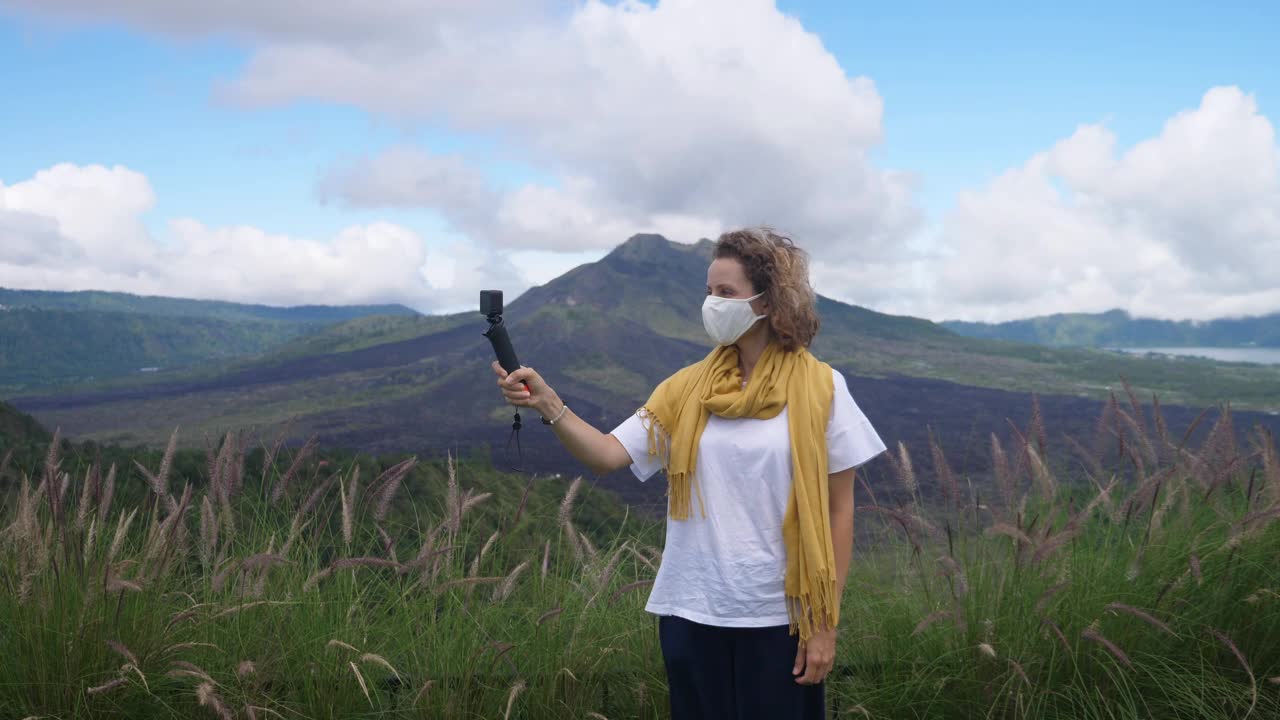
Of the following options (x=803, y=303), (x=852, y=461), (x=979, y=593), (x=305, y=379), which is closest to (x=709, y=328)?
(x=803, y=303)

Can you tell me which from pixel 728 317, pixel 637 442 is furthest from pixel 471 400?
pixel 728 317

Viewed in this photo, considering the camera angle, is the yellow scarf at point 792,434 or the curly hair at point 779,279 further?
the curly hair at point 779,279

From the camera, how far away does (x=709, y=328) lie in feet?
11.7

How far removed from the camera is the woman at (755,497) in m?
3.33

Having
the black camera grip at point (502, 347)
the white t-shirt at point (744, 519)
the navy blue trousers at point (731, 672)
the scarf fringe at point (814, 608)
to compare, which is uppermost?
the black camera grip at point (502, 347)

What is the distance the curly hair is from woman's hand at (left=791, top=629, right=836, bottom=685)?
3.40ft

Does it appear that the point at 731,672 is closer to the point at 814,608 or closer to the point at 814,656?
the point at 814,656

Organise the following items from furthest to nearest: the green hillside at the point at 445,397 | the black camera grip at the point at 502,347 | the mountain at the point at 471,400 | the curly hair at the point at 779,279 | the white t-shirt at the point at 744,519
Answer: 1. the green hillside at the point at 445,397
2. the mountain at the point at 471,400
3. the curly hair at the point at 779,279
4. the white t-shirt at the point at 744,519
5. the black camera grip at the point at 502,347

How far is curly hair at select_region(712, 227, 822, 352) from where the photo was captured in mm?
3471

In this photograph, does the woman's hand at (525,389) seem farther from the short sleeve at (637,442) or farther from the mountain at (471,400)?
the mountain at (471,400)

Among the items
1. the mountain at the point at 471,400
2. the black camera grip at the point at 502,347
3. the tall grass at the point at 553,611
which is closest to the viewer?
the black camera grip at the point at 502,347

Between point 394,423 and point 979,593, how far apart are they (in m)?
130

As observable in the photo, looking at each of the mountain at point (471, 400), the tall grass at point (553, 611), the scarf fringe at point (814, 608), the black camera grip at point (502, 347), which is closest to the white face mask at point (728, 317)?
the black camera grip at point (502, 347)

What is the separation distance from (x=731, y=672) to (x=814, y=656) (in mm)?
317
